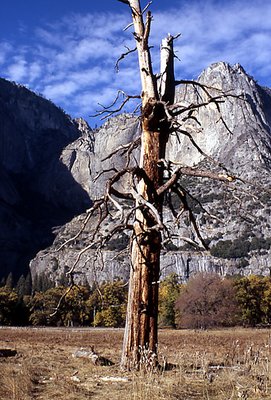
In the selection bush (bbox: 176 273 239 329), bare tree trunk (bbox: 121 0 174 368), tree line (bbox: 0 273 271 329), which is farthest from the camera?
tree line (bbox: 0 273 271 329)

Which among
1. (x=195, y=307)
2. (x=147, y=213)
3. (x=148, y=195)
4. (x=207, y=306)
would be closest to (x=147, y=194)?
(x=148, y=195)

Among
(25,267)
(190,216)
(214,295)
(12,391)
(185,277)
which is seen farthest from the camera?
(25,267)

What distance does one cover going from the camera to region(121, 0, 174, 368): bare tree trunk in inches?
308

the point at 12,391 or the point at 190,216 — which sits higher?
the point at 190,216

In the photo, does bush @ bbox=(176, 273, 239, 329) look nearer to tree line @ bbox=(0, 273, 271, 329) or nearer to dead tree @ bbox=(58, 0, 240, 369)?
tree line @ bbox=(0, 273, 271, 329)

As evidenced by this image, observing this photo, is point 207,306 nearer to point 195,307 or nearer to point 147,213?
point 195,307

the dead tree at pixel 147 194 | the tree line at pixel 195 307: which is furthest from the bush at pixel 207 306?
the dead tree at pixel 147 194

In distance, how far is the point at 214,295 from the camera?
2685 inches

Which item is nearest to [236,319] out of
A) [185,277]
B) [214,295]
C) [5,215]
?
[214,295]

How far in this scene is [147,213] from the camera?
826cm

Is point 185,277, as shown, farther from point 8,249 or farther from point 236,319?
point 236,319

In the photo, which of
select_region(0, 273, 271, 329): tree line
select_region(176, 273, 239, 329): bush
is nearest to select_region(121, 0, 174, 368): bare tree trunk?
select_region(0, 273, 271, 329): tree line

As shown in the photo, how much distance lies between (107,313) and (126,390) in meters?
79.2

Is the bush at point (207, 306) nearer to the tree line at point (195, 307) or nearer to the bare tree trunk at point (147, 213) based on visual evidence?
the tree line at point (195, 307)
